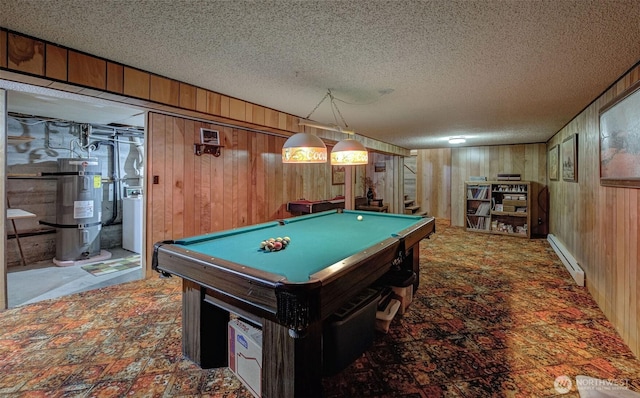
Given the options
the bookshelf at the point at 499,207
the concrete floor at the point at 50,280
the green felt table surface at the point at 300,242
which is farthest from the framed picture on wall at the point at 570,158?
the concrete floor at the point at 50,280

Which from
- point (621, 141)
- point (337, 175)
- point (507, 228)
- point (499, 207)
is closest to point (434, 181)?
point (499, 207)

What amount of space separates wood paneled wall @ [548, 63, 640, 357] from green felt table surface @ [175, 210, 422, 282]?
5.29 feet

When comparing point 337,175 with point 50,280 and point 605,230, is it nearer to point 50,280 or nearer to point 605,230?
point 605,230

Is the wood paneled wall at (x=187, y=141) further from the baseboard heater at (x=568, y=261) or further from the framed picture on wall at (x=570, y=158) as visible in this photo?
the baseboard heater at (x=568, y=261)

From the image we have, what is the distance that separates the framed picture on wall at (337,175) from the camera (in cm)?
617

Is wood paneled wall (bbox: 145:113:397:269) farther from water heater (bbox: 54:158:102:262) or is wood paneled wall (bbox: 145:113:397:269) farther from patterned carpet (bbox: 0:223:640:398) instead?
water heater (bbox: 54:158:102:262)

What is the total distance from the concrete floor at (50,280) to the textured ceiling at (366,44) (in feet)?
8.04

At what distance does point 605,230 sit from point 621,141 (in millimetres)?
879

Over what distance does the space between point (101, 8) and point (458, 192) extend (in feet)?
25.0

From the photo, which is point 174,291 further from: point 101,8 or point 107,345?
point 101,8

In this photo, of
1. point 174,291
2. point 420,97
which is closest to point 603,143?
point 420,97

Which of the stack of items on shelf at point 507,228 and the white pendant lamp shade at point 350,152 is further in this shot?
the stack of items on shelf at point 507,228

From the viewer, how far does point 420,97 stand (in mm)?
3193

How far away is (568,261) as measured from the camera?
3826mm
